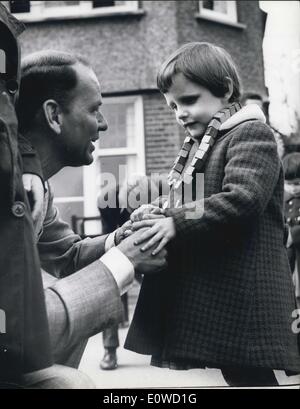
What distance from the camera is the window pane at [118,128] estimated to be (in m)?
1.16

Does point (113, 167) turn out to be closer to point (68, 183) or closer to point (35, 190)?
point (68, 183)

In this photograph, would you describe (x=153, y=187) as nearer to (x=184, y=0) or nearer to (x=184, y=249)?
(x=184, y=249)

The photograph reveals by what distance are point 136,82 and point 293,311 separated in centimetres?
96

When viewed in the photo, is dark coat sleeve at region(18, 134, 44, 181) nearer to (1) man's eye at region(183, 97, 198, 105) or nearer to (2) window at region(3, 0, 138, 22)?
(1) man's eye at region(183, 97, 198, 105)

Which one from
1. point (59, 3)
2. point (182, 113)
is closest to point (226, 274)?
point (182, 113)

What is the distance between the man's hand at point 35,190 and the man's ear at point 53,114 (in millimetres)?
90

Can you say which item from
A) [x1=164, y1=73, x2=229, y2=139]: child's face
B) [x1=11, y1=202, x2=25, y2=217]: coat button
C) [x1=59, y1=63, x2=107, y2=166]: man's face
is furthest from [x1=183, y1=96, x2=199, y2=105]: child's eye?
[x1=11, y1=202, x2=25, y2=217]: coat button

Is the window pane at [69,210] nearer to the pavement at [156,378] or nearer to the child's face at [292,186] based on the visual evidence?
the pavement at [156,378]

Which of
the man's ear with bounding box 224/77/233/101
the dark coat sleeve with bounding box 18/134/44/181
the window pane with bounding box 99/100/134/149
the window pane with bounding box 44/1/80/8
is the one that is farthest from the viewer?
the window pane with bounding box 44/1/80/8

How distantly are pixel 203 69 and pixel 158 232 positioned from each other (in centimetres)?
30

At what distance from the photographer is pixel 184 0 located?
158cm

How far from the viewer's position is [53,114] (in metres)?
0.77

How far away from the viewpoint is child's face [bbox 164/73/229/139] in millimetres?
909

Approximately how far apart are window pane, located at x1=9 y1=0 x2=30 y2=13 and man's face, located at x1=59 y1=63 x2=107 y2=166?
0.49 meters
